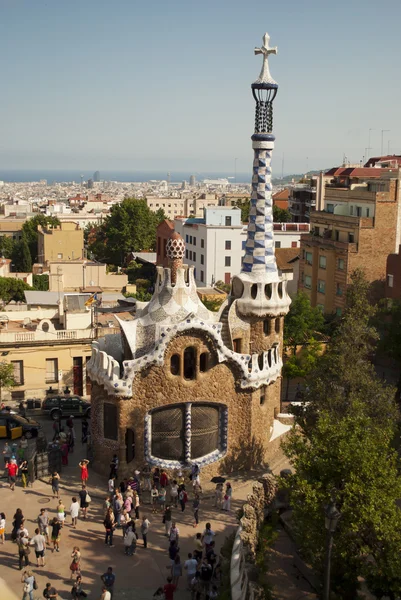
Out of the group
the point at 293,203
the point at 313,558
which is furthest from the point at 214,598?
the point at 293,203

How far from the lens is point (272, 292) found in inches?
1133

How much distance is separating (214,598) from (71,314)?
22.6 meters

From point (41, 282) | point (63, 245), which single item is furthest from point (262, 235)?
point (63, 245)

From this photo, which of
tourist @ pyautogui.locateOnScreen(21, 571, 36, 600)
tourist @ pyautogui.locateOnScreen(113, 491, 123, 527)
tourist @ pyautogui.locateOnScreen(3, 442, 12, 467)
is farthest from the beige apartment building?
tourist @ pyautogui.locateOnScreen(21, 571, 36, 600)

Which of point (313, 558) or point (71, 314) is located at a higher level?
point (71, 314)

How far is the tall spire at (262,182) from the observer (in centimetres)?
2859

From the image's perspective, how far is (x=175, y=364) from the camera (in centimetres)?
2561

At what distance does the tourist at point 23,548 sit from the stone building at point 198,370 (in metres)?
6.28

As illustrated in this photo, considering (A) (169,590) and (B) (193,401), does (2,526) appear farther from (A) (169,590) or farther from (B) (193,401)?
(B) (193,401)

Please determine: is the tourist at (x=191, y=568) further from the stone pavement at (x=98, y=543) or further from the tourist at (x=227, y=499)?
the tourist at (x=227, y=499)

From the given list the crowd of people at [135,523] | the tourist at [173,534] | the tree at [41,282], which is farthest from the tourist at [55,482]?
the tree at [41,282]

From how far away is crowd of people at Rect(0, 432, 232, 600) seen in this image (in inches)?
741

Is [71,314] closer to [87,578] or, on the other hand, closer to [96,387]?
[96,387]

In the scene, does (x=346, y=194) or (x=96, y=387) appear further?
(x=346, y=194)
